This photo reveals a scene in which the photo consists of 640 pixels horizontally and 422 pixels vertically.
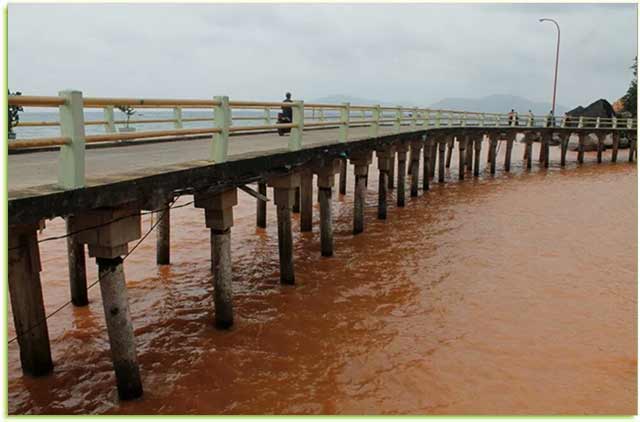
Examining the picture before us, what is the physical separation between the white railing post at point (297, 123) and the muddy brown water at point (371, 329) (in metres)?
2.57

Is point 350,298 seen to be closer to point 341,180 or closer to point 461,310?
point 461,310

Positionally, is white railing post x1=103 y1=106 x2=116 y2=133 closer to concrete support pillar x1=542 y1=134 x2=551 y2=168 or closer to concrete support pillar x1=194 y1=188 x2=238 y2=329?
concrete support pillar x1=194 y1=188 x2=238 y2=329

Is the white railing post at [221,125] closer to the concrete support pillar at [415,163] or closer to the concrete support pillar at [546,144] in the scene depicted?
the concrete support pillar at [415,163]

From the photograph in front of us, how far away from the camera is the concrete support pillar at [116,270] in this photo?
5.68 metres

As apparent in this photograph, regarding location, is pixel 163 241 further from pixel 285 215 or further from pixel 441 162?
pixel 441 162

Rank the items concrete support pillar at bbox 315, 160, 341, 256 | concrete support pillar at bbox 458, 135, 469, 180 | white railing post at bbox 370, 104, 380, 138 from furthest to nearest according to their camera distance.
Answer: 1. concrete support pillar at bbox 458, 135, 469, 180
2. white railing post at bbox 370, 104, 380, 138
3. concrete support pillar at bbox 315, 160, 341, 256

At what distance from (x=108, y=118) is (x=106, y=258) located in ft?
14.4

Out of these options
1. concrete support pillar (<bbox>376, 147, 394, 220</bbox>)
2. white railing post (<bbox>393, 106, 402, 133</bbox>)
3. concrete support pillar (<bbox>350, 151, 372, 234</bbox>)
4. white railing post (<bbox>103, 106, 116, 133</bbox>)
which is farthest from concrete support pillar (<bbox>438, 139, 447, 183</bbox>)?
white railing post (<bbox>103, 106, 116, 133</bbox>)

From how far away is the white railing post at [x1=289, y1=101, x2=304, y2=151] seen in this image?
29.9ft

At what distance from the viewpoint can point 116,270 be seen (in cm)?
589

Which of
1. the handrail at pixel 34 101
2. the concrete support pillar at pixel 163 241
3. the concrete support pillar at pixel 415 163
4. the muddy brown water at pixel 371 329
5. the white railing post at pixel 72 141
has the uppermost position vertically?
the handrail at pixel 34 101

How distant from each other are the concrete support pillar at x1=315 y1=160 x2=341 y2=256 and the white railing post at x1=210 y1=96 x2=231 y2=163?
4859 mm

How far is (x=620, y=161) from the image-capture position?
3753 cm

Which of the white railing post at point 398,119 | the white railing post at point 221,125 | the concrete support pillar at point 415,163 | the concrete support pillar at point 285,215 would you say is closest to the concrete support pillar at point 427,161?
the concrete support pillar at point 415,163
